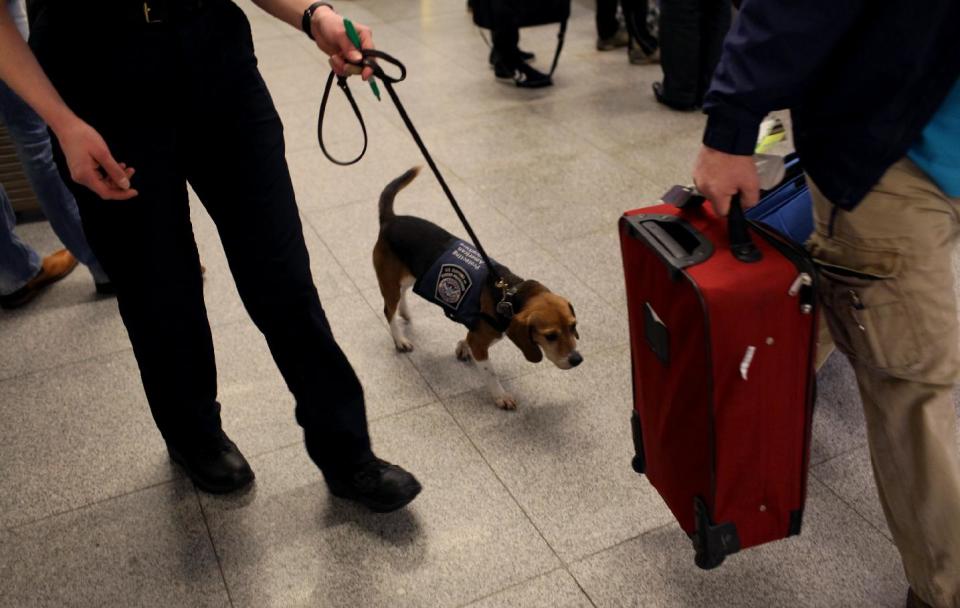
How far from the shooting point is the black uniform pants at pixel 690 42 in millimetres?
3848

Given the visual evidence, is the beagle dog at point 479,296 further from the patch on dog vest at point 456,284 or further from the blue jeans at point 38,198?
the blue jeans at point 38,198

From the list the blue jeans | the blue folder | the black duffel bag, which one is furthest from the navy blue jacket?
the black duffel bag

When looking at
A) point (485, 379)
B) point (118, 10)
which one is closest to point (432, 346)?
point (485, 379)

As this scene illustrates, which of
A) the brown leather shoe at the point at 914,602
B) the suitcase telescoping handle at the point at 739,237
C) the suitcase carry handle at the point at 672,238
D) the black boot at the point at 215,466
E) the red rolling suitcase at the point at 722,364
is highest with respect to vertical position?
the suitcase telescoping handle at the point at 739,237

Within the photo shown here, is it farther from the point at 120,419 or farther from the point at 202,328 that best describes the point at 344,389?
the point at 120,419

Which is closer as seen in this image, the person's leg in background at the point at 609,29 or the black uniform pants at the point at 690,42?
the black uniform pants at the point at 690,42

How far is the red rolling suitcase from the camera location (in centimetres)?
127

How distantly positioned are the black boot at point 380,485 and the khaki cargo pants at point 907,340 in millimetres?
902

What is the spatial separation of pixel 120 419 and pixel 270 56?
131 inches

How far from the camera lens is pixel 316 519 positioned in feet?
6.19

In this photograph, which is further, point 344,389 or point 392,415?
point 392,415

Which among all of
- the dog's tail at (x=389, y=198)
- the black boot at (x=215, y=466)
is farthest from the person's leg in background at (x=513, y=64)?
the black boot at (x=215, y=466)

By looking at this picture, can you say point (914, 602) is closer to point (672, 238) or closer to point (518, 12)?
point (672, 238)

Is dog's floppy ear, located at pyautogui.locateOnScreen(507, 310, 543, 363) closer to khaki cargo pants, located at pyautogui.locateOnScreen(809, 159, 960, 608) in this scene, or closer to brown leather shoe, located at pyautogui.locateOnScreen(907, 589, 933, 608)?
khaki cargo pants, located at pyautogui.locateOnScreen(809, 159, 960, 608)
